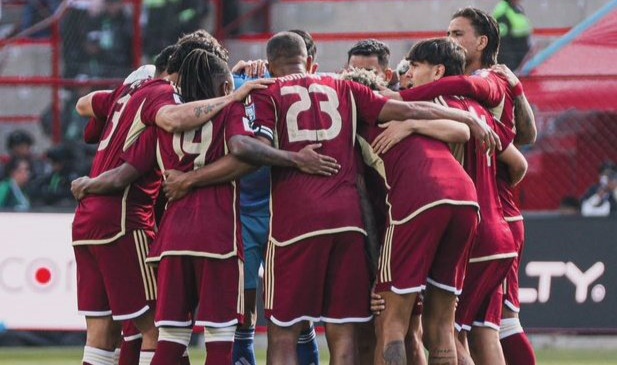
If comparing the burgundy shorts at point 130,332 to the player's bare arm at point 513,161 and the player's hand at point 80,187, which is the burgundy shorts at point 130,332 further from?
the player's bare arm at point 513,161

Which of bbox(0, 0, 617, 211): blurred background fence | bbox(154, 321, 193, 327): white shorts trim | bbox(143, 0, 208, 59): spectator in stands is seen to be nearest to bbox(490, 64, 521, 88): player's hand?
bbox(154, 321, 193, 327): white shorts trim

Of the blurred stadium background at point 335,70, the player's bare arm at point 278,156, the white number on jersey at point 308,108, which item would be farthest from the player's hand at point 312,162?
the blurred stadium background at point 335,70

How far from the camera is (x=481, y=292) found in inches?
316

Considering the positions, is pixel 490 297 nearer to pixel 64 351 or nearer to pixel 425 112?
pixel 425 112

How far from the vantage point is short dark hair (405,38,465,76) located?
8094 mm

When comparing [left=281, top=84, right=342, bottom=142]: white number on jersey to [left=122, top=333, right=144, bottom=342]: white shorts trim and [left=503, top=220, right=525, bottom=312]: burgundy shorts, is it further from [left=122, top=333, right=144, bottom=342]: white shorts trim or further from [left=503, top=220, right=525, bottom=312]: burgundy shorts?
[left=122, top=333, right=144, bottom=342]: white shorts trim

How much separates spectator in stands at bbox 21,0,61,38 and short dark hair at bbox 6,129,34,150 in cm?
A: 120

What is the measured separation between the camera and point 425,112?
7.76 metres

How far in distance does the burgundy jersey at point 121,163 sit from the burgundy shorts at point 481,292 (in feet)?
6.00

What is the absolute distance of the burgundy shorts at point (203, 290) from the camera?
761 centimetres

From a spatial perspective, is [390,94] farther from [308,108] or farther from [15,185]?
[15,185]

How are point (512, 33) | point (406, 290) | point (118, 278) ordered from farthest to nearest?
point (512, 33)
point (118, 278)
point (406, 290)

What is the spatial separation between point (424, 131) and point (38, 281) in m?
6.26

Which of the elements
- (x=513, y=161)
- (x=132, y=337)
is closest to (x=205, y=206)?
(x=132, y=337)
